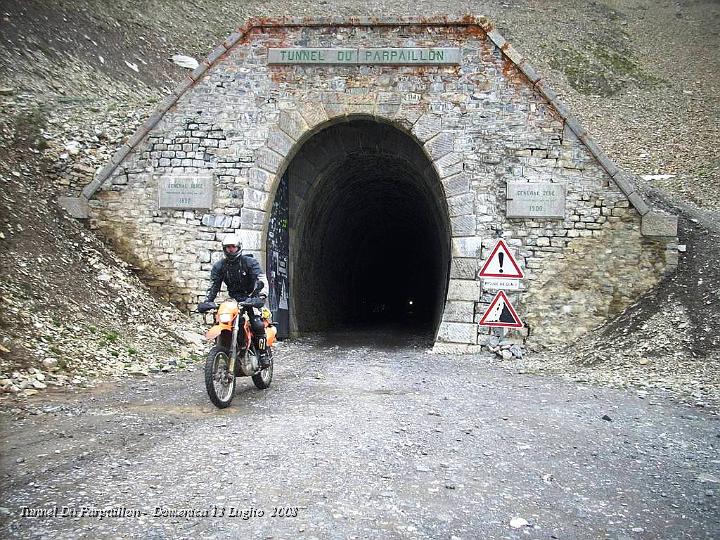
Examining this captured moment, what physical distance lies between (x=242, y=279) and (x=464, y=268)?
5254 millimetres

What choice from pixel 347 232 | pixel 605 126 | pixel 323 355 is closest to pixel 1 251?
pixel 323 355

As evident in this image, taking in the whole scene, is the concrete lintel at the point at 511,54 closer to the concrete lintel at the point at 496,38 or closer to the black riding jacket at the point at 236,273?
the concrete lintel at the point at 496,38

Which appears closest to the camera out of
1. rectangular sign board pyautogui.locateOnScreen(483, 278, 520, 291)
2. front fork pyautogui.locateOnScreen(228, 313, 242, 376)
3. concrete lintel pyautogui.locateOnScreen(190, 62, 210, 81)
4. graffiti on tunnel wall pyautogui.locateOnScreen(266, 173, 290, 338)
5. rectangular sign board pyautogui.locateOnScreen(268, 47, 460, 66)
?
front fork pyautogui.locateOnScreen(228, 313, 242, 376)

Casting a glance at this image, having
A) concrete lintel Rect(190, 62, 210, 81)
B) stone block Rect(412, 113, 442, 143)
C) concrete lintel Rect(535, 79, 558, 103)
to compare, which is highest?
concrete lintel Rect(190, 62, 210, 81)

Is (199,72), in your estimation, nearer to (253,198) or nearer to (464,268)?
(253,198)

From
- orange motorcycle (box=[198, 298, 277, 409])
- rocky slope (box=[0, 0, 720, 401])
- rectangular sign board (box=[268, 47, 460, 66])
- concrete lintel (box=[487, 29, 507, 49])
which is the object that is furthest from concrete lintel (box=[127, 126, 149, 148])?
concrete lintel (box=[487, 29, 507, 49])

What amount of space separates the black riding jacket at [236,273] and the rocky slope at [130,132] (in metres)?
2.00

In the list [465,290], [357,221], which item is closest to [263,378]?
[465,290]

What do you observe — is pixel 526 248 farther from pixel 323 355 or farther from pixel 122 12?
pixel 122 12

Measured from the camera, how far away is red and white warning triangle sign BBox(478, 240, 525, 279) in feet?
34.0

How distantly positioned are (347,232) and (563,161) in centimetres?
911

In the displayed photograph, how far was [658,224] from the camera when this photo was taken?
425 inches

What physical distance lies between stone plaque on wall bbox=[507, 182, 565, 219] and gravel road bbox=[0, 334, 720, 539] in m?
4.43

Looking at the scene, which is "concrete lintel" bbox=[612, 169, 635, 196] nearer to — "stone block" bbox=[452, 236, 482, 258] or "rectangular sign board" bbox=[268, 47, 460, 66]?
"stone block" bbox=[452, 236, 482, 258]
